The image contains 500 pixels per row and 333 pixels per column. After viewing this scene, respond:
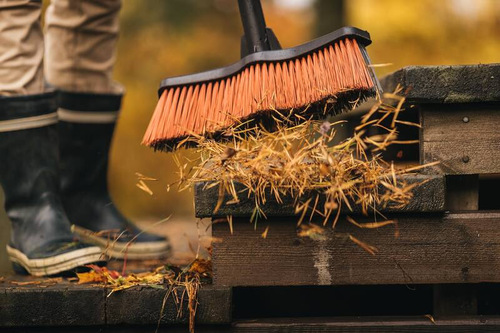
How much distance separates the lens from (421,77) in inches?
60.4

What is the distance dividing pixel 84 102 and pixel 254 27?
0.77 meters

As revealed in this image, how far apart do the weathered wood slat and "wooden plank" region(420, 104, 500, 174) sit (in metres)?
0.58

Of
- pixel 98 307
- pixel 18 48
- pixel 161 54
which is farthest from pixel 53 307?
pixel 161 54

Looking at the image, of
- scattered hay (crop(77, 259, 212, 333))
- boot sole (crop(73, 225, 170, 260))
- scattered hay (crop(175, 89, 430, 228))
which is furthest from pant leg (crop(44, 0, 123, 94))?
scattered hay (crop(175, 89, 430, 228))

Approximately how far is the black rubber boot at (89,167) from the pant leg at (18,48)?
0.34 meters

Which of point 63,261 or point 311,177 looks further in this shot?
point 63,261

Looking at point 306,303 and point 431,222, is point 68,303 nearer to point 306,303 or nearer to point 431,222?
point 306,303

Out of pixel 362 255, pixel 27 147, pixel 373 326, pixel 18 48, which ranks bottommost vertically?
pixel 373 326

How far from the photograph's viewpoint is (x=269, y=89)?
1625 mm

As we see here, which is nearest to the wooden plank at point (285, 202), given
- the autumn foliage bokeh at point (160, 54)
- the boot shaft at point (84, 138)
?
the boot shaft at point (84, 138)

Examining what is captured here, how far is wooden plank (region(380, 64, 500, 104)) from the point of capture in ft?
5.00

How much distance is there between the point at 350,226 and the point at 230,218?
0.27 metres

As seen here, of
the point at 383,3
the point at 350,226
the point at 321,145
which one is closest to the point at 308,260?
the point at 350,226

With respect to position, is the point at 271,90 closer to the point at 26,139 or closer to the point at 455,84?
the point at 455,84
